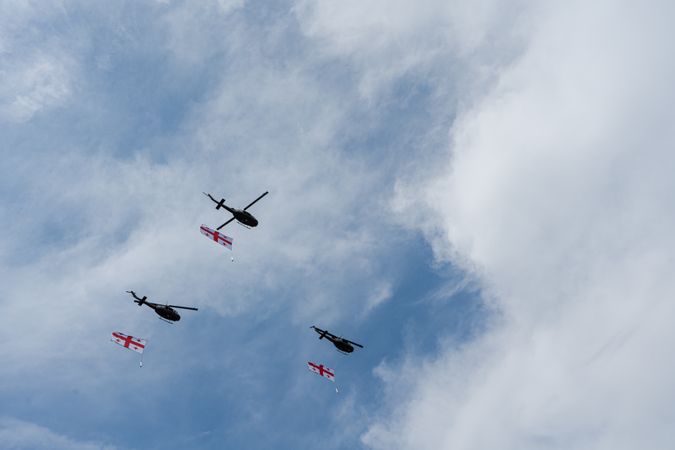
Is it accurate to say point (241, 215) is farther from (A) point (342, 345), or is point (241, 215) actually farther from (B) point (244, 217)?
(A) point (342, 345)

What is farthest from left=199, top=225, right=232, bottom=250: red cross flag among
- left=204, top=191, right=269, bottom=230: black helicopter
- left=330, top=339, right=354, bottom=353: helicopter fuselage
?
left=330, top=339, right=354, bottom=353: helicopter fuselage

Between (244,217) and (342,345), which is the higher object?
(244,217)

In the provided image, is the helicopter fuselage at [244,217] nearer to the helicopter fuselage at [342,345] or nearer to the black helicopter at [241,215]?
the black helicopter at [241,215]

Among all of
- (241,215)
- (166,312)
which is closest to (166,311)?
(166,312)

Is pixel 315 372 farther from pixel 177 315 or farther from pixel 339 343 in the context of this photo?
pixel 177 315

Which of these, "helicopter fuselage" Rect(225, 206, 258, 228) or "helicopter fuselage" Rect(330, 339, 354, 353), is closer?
"helicopter fuselage" Rect(225, 206, 258, 228)

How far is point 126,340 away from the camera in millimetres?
117062

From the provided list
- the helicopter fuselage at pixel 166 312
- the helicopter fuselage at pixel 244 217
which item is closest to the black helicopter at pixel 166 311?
the helicopter fuselage at pixel 166 312

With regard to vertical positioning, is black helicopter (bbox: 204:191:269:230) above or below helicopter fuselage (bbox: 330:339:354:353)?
above

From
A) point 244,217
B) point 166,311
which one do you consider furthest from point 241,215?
point 166,311

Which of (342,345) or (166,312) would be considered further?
(342,345)

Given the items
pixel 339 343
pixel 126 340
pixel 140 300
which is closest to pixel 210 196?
pixel 140 300

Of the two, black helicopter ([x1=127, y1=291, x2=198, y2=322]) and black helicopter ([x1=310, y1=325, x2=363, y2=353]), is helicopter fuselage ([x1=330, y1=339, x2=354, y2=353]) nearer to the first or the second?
black helicopter ([x1=310, y1=325, x2=363, y2=353])

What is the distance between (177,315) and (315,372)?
3830 centimetres
